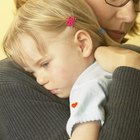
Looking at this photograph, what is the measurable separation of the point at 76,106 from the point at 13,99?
209mm

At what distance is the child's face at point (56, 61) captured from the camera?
35.9 inches

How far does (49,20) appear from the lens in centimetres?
91

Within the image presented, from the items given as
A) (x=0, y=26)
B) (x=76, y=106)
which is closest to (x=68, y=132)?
(x=76, y=106)

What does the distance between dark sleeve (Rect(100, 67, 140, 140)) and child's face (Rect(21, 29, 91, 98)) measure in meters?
0.15

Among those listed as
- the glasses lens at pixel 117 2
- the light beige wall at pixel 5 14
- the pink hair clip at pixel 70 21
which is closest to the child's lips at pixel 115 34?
the glasses lens at pixel 117 2

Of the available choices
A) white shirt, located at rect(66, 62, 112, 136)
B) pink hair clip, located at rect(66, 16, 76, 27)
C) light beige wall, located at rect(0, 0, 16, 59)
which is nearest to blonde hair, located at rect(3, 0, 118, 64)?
pink hair clip, located at rect(66, 16, 76, 27)

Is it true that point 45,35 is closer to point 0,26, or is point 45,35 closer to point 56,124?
point 56,124

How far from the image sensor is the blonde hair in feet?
2.99

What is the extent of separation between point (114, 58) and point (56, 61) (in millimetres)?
147

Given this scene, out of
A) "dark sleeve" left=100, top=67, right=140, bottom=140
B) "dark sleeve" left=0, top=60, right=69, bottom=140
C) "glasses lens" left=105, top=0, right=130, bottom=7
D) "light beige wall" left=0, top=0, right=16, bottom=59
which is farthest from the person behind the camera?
"light beige wall" left=0, top=0, right=16, bottom=59

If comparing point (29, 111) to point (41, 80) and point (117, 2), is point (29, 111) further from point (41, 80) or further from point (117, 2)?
point (117, 2)

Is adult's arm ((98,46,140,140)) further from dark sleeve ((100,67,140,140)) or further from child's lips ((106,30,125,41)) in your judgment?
child's lips ((106,30,125,41))

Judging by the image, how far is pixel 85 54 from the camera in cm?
92

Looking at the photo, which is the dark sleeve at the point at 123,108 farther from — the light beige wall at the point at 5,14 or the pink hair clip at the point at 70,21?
the light beige wall at the point at 5,14
